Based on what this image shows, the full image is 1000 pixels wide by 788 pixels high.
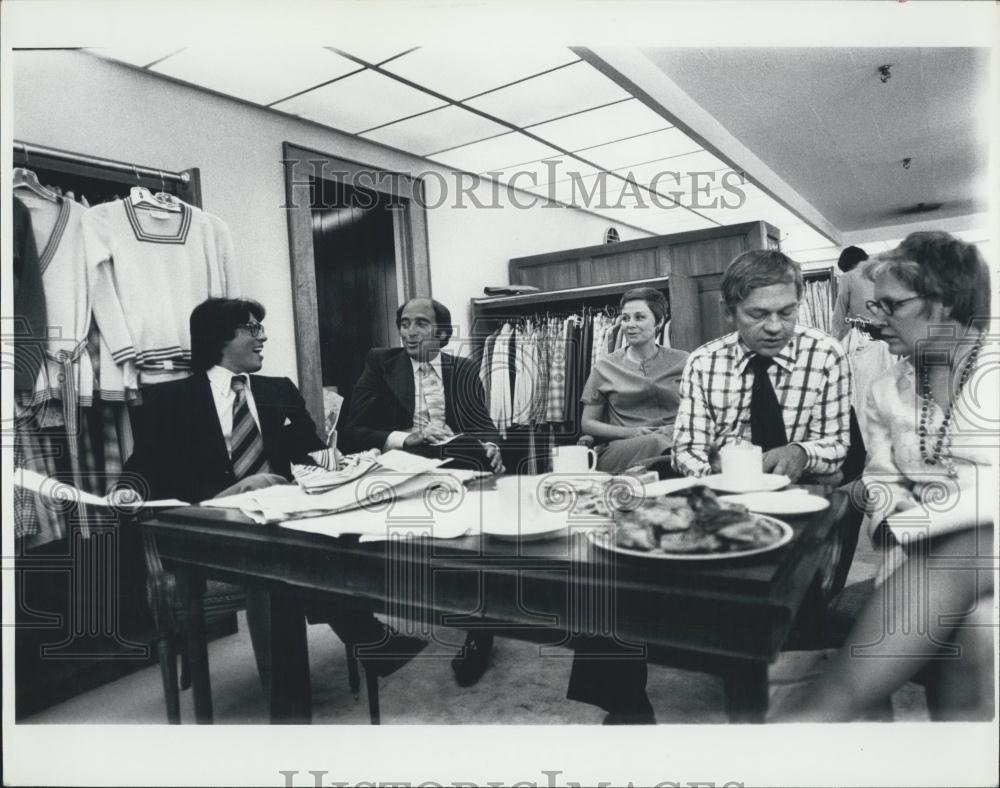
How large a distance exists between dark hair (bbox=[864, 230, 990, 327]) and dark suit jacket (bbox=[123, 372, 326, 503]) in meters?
1.72

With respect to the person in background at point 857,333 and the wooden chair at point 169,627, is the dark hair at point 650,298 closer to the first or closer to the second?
the person in background at point 857,333

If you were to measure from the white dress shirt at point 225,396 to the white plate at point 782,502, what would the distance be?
146 cm

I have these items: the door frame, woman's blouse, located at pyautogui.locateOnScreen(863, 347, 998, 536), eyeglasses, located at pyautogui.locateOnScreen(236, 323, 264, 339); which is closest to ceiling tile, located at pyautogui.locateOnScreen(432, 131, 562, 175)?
the door frame

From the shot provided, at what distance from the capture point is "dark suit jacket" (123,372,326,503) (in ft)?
6.28

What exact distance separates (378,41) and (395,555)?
105 cm

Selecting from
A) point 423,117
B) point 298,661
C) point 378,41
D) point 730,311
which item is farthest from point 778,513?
point 423,117

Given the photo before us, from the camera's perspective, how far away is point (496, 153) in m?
3.14

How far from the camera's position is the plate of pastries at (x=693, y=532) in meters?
0.83

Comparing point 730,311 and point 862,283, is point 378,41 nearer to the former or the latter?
point 730,311

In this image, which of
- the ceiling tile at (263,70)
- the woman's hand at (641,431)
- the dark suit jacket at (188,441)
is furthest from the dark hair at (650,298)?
the dark suit jacket at (188,441)

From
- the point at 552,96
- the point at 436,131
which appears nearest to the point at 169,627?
the point at 436,131

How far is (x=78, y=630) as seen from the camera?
1.52 m

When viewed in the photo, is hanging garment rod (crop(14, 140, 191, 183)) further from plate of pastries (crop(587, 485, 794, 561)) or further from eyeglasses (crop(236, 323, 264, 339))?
plate of pastries (crop(587, 485, 794, 561))

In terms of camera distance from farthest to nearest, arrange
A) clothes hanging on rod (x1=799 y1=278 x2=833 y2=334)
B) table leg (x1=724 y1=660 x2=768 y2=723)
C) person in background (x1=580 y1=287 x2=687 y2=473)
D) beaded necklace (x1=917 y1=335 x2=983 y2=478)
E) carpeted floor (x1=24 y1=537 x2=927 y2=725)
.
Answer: clothes hanging on rod (x1=799 y1=278 x2=833 y2=334)
person in background (x1=580 y1=287 x2=687 y2=473)
carpeted floor (x1=24 y1=537 x2=927 y2=725)
beaded necklace (x1=917 y1=335 x2=983 y2=478)
table leg (x1=724 y1=660 x2=768 y2=723)
